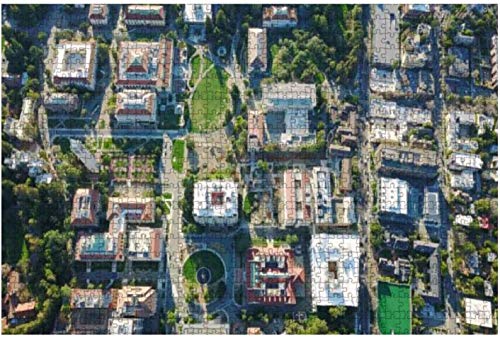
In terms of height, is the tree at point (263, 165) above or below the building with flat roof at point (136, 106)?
below

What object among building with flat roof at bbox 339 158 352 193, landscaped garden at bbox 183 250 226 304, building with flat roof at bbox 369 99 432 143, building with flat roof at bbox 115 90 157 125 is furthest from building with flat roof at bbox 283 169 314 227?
building with flat roof at bbox 115 90 157 125

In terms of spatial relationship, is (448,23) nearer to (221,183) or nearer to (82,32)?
(221,183)

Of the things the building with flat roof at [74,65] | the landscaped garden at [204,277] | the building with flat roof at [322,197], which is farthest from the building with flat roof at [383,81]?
the building with flat roof at [74,65]

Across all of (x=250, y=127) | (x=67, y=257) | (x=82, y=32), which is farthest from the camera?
(x=82, y=32)

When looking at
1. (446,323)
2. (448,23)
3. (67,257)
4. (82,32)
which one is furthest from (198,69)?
(446,323)

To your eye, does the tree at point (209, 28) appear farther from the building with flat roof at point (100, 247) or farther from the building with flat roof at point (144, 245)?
the building with flat roof at point (100, 247)

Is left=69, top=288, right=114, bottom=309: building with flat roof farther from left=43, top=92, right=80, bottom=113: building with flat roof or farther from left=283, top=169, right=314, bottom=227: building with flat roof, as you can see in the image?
left=43, top=92, right=80, bottom=113: building with flat roof

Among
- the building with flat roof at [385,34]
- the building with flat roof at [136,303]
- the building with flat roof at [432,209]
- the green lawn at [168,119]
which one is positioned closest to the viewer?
the building with flat roof at [136,303]

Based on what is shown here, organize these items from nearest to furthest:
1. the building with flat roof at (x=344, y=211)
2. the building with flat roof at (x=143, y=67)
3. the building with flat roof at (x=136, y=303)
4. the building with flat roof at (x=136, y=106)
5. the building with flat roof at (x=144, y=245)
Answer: the building with flat roof at (x=136, y=303)
the building with flat roof at (x=144, y=245)
the building with flat roof at (x=344, y=211)
the building with flat roof at (x=136, y=106)
the building with flat roof at (x=143, y=67)
